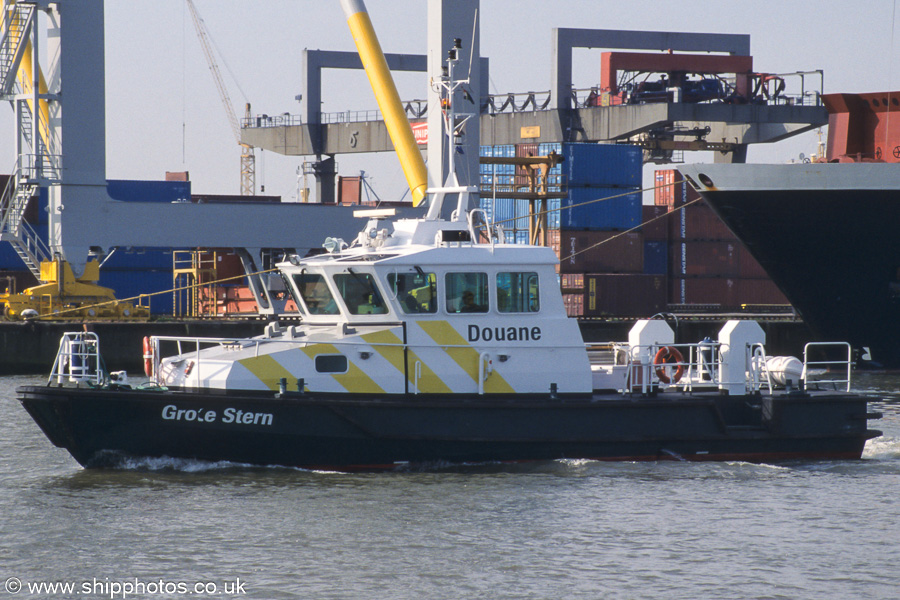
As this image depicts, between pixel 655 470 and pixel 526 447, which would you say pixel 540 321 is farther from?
pixel 655 470

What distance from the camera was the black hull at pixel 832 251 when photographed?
70.6 ft

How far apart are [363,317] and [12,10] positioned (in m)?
19.4

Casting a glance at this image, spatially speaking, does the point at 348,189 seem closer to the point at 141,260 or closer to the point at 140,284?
the point at 141,260

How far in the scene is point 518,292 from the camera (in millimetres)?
11039

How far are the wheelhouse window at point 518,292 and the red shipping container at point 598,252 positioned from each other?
18768 millimetres

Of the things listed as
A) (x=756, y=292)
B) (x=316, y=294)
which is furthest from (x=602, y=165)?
(x=316, y=294)

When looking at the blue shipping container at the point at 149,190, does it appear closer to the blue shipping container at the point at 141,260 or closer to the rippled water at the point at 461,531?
the blue shipping container at the point at 141,260

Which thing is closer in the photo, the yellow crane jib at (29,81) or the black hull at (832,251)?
the black hull at (832,251)

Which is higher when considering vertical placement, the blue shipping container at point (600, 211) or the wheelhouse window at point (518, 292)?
the blue shipping container at point (600, 211)

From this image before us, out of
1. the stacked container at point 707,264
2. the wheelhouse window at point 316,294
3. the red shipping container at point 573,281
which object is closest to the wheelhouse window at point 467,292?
the wheelhouse window at point 316,294

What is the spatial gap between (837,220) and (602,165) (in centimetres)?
1130

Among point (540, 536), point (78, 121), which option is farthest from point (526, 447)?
point (78, 121)

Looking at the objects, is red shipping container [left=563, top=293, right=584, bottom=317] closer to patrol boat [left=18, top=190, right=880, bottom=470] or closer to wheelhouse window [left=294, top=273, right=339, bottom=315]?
patrol boat [left=18, top=190, right=880, bottom=470]

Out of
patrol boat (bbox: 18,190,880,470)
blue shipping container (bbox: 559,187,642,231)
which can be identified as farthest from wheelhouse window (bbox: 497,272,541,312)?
blue shipping container (bbox: 559,187,642,231)
